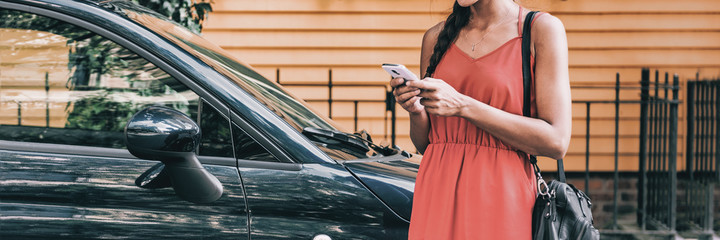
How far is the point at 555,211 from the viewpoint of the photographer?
179 cm

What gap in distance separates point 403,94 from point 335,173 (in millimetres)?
582

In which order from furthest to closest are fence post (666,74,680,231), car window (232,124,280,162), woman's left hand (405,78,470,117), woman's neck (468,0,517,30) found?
fence post (666,74,680,231), car window (232,124,280,162), woman's neck (468,0,517,30), woman's left hand (405,78,470,117)

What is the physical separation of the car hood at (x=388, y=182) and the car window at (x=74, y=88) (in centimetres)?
45

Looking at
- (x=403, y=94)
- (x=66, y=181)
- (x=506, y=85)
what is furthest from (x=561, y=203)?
(x=66, y=181)

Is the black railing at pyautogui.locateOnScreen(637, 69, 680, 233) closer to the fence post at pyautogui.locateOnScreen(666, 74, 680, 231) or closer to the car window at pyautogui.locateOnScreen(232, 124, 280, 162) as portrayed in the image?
the fence post at pyautogui.locateOnScreen(666, 74, 680, 231)

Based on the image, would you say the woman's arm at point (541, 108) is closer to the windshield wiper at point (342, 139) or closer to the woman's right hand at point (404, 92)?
the woman's right hand at point (404, 92)

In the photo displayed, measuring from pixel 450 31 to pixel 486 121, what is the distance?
12.6 inches

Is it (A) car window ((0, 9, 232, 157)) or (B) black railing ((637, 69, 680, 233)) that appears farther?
(B) black railing ((637, 69, 680, 233))

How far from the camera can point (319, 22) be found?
26.2ft

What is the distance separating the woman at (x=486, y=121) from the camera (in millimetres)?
1777

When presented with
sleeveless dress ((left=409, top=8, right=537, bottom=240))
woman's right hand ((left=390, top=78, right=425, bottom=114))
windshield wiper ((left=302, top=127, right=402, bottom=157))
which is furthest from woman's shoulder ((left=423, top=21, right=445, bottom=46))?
windshield wiper ((left=302, top=127, right=402, bottom=157))

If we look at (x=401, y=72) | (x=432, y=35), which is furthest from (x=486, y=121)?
(x=432, y=35)

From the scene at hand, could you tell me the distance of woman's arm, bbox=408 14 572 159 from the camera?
1756 millimetres

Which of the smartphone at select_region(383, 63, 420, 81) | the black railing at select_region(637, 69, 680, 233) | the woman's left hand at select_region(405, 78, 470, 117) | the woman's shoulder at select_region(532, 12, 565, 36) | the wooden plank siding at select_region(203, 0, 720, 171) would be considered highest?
the woman's shoulder at select_region(532, 12, 565, 36)
